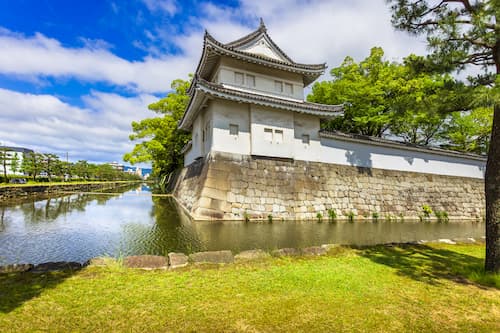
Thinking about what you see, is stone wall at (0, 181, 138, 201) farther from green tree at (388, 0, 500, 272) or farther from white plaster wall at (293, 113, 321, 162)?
green tree at (388, 0, 500, 272)

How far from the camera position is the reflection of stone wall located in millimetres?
11445

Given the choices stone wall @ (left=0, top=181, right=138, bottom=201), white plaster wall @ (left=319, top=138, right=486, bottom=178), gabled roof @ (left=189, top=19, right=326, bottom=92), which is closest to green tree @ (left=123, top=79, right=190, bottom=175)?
stone wall @ (left=0, top=181, right=138, bottom=201)

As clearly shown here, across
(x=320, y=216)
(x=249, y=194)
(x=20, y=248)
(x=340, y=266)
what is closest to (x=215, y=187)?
(x=249, y=194)

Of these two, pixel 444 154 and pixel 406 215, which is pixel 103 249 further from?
pixel 444 154

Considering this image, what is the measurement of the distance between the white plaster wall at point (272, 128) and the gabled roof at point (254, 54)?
323 centimetres

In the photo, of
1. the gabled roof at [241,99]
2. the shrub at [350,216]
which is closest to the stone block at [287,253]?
the gabled roof at [241,99]

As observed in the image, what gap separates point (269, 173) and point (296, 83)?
6.81 meters

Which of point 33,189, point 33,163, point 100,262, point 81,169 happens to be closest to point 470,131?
point 100,262

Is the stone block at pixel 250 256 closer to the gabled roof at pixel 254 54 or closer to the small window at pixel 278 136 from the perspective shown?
the small window at pixel 278 136

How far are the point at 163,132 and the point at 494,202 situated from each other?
83.2ft

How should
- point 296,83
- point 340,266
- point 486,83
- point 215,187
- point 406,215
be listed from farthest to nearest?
point 296,83 → point 406,215 → point 215,187 → point 486,83 → point 340,266

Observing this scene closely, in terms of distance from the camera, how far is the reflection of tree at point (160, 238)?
19.8 feet

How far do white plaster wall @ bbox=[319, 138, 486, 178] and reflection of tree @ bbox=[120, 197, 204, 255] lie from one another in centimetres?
962

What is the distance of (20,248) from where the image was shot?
590 cm
